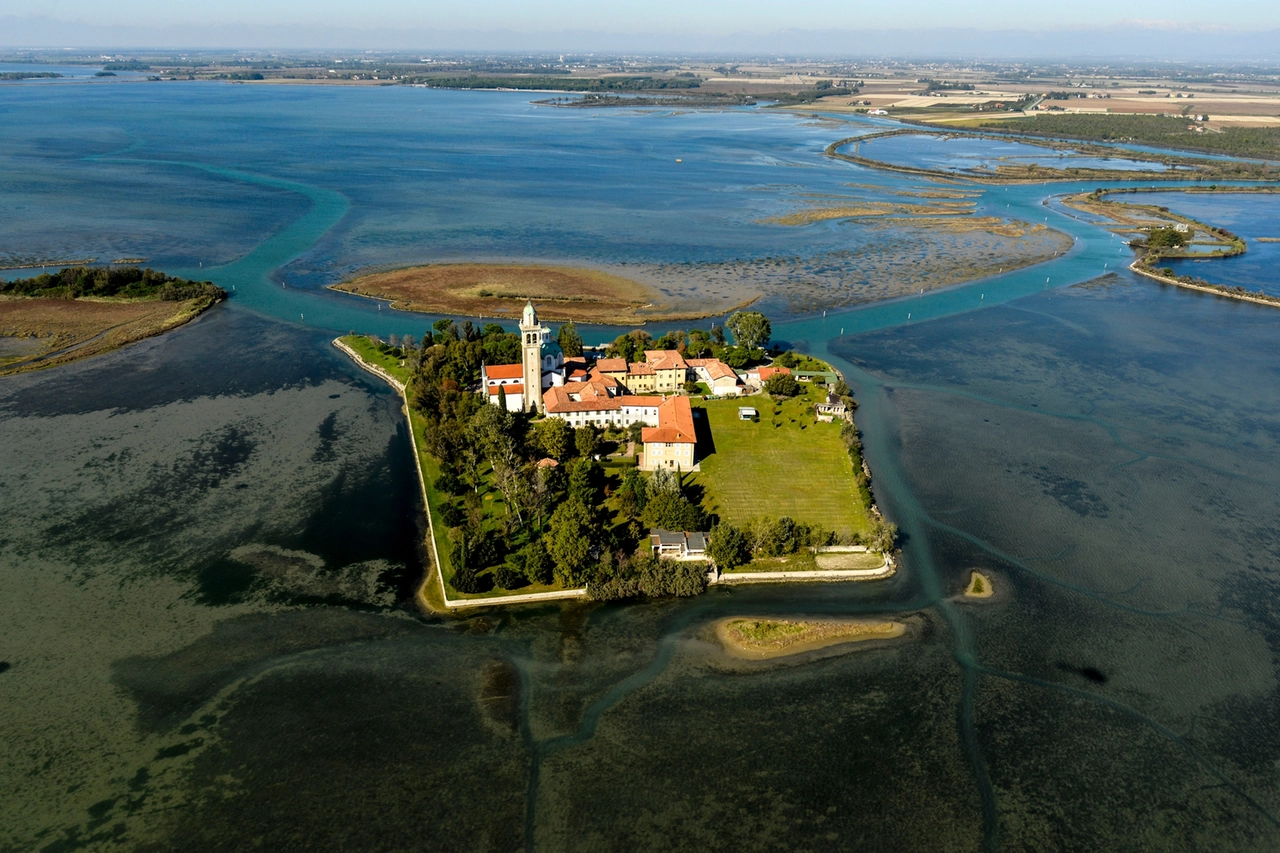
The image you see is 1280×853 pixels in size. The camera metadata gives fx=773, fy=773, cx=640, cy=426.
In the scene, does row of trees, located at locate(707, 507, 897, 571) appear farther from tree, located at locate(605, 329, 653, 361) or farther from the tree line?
tree, located at locate(605, 329, 653, 361)

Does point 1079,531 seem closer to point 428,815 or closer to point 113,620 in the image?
point 428,815

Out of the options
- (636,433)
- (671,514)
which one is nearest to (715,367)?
(636,433)

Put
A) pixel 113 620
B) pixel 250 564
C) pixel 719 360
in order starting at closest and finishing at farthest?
pixel 113 620 < pixel 250 564 < pixel 719 360

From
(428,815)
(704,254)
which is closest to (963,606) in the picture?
(428,815)

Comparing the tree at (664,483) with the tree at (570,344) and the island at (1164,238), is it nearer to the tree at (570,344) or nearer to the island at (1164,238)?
the tree at (570,344)

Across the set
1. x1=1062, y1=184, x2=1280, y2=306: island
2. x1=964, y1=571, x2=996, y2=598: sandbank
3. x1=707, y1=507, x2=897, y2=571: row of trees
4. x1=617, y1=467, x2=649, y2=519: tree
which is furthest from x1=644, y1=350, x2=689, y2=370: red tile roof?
x1=1062, y1=184, x2=1280, y2=306: island

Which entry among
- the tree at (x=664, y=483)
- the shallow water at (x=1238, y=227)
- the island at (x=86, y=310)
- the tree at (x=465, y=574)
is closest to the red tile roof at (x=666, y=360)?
the tree at (x=664, y=483)

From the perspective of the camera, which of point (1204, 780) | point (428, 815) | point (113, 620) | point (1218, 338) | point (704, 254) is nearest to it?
point (428, 815)
